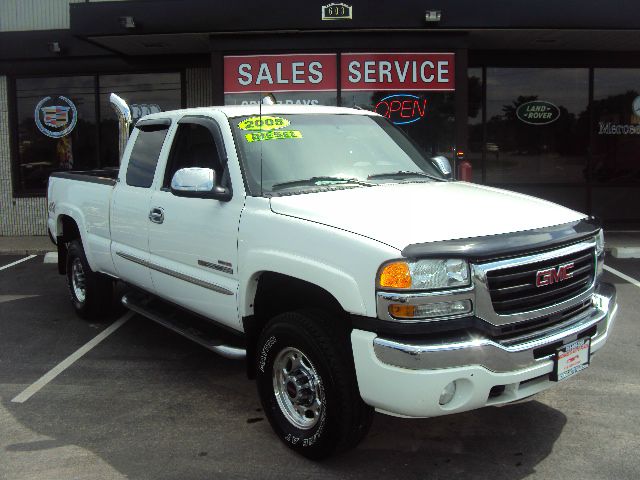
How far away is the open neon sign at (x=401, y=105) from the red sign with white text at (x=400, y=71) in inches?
5.5

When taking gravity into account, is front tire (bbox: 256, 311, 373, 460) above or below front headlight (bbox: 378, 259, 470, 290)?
below

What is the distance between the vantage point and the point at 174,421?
13.9 feet

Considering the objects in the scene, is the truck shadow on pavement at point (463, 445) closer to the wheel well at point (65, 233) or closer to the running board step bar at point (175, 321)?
the running board step bar at point (175, 321)

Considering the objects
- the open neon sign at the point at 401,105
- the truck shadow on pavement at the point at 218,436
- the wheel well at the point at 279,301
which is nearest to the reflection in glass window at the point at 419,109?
the open neon sign at the point at 401,105

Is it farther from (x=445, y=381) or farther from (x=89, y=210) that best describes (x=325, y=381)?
(x=89, y=210)

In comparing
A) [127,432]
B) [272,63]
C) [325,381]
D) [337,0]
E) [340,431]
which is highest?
[337,0]

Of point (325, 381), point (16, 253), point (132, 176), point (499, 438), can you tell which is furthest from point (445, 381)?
point (16, 253)

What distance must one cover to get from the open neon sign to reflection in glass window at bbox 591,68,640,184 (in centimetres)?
405

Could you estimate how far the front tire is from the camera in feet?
10.9

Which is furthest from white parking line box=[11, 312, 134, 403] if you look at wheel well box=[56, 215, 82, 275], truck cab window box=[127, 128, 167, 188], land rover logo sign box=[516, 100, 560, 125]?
land rover logo sign box=[516, 100, 560, 125]

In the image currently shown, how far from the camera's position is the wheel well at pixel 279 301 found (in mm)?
3539

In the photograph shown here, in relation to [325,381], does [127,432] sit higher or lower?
lower

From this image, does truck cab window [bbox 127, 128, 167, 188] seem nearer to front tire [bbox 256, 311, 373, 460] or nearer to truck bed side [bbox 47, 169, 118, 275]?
truck bed side [bbox 47, 169, 118, 275]

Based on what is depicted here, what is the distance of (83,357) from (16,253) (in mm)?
6291
